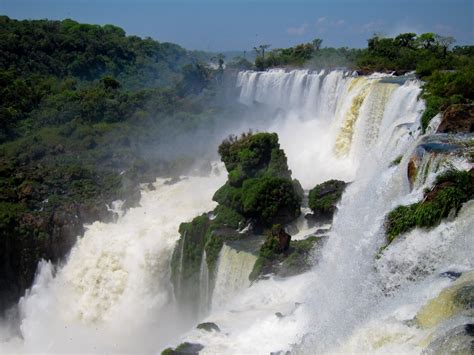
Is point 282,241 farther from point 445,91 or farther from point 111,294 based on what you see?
point 445,91

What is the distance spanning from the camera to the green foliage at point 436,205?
9930 millimetres

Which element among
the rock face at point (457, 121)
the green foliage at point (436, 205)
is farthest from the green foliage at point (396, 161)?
the green foliage at point (436, 205)

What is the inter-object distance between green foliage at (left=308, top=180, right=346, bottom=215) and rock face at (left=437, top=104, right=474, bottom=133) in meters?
3.84

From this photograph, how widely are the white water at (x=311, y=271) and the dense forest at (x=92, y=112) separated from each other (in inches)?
50.6

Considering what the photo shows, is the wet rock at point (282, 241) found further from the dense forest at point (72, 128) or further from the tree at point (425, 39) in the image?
the tree at point (425, 39)

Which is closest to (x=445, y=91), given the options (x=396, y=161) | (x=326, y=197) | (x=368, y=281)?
(x=396, y=161)

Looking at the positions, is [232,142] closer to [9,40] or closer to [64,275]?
[64,275]

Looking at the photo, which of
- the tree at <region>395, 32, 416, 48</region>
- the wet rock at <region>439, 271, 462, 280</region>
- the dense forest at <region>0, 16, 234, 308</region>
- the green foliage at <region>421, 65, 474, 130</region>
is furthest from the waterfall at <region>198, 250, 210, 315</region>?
the tree at <region>395, 32, 416, 48</region>

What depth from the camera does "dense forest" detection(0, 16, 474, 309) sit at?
21.1 metres

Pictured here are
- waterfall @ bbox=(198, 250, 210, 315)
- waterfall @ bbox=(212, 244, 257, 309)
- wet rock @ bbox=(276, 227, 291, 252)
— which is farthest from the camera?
waterfall @ bbox=(198, 250, 210, 315)

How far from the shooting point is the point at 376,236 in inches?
442

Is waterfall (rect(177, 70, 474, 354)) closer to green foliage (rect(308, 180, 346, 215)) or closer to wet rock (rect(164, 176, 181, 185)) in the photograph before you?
green foliage (rect(308, 180, 346, 215))

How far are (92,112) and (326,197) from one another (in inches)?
905

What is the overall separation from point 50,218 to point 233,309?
12.1m
